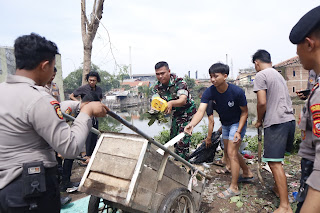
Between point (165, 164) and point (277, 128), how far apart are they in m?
1.66

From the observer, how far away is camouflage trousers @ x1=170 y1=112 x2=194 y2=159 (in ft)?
13.3

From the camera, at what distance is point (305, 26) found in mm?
1154

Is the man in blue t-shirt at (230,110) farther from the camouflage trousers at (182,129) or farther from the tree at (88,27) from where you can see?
the tree at (88,27)

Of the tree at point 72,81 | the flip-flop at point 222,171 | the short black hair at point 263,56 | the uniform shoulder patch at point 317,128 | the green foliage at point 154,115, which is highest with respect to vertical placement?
the tree at point 72,81

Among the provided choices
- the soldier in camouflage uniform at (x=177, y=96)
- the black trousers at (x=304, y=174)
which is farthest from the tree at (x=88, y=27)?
the black trousers at (x=304, y=174)

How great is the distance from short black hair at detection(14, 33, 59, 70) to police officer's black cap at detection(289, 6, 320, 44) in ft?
4.78

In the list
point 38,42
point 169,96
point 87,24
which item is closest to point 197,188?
point 169,96

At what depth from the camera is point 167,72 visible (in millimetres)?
3930

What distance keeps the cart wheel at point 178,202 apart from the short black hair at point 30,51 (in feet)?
5.07

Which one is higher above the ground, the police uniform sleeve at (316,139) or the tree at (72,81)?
the tree at (72,81)

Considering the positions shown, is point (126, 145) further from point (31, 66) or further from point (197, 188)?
point (197, 188)

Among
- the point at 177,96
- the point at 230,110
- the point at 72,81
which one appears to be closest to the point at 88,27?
the point at 177,96

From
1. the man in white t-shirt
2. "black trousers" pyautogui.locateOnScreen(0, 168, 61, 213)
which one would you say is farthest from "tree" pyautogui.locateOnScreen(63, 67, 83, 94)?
"black trousers" pyautogui.locateOnScreen(0, 168, 61, 213)

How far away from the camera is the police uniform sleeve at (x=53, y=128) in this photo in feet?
4.17
